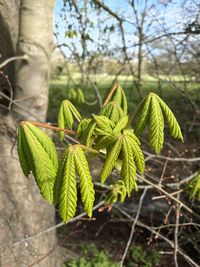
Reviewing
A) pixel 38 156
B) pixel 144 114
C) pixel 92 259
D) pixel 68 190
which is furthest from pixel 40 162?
pixel 92 259

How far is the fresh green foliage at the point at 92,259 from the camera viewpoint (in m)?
3.42

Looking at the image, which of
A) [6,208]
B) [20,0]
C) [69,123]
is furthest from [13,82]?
[69,123]

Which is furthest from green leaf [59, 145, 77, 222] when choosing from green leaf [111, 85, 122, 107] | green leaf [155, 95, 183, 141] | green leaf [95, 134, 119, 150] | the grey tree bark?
the grey tree bark

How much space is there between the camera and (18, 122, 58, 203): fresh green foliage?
107 cm

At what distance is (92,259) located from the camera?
3.62 m

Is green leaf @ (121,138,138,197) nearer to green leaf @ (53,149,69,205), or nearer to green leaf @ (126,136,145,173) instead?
green leaf @ (126,136,145,173)

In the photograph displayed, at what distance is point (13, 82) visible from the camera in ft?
8.93

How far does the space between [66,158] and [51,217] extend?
197 centimetres

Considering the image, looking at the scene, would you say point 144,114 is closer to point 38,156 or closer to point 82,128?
point 82,128

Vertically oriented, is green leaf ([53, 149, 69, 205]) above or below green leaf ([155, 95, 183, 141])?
below

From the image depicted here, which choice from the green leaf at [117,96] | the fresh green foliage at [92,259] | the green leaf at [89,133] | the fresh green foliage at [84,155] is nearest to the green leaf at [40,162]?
the fresh green foliage at [84,155]

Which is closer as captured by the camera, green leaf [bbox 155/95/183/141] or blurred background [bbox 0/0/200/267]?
green leaf [bbox 155/95/183/141]

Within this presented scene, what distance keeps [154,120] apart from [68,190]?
0.33 metres

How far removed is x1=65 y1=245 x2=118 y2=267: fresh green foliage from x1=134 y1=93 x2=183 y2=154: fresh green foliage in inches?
97.1
